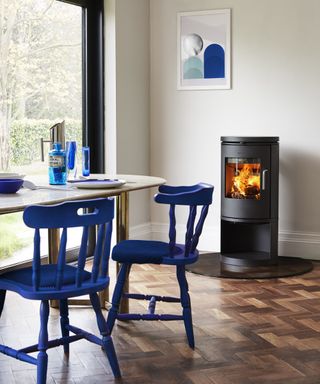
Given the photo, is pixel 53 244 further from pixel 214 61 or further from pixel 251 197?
pixel 214 61

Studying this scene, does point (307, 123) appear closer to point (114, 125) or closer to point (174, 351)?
point (114, 125)

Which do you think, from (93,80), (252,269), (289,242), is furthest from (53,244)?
(289,242)

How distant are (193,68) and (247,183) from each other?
114cm

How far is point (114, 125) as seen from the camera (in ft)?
18.9

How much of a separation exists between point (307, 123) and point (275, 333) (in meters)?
2.30

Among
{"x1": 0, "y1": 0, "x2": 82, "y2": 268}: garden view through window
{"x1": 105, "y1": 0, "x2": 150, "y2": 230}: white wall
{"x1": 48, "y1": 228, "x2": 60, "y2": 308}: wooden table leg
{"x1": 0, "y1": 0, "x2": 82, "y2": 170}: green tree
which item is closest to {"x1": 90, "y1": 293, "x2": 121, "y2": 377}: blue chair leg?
{"x1": 48, "y1": 228, "x2": 60, "y2": 308}: wooden table leg

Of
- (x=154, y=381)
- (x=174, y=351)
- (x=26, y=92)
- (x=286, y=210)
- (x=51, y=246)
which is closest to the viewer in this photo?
(x=154, y=381)

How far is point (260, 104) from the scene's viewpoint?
5.78 m

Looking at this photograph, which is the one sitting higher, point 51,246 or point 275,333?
point 51,246

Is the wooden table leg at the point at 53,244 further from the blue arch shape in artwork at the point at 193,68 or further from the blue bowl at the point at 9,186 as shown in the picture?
the blue arch shape in artwork at the point at 193,68

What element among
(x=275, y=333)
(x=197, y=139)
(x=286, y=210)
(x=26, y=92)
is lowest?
(x=275, y=333)

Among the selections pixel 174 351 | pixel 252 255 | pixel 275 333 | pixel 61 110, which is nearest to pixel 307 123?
pixel 252 255

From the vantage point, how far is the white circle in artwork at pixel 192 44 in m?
5.90

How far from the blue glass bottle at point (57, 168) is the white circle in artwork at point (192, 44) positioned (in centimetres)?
255
